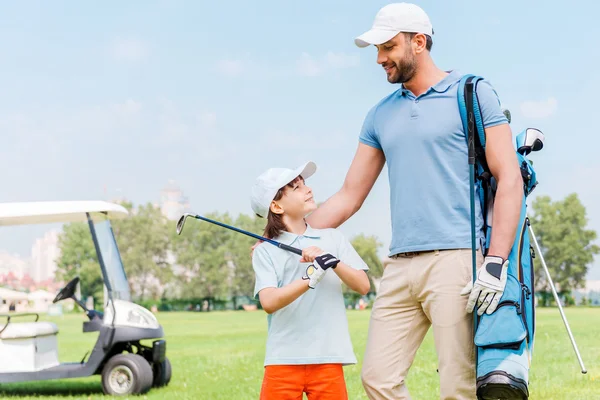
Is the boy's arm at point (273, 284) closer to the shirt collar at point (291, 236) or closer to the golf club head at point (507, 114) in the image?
the shirt collar at point (291, 236)

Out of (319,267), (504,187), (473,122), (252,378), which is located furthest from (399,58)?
(252,378)

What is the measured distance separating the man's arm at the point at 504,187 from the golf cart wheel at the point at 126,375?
545 centimetres

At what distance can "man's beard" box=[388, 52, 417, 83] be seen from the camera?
3.80m

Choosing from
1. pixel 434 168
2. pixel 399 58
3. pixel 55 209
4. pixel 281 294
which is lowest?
pixel 281 294

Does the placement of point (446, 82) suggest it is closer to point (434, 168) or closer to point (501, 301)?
point (434, 168)

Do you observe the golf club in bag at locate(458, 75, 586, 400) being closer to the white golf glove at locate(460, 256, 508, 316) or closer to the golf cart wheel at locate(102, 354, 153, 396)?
the white golf glove at locate(460, 256, 508, 316)

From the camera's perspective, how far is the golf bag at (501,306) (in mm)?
3447

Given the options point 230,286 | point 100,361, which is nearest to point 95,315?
point 100,361

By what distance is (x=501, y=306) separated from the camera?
3494 mm

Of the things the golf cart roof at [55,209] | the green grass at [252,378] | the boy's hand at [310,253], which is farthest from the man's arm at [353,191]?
the golf cart roof at [55,209]

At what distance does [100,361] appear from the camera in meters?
8.49

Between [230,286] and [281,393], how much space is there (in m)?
48.1

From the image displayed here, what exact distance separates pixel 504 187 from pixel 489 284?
40cm

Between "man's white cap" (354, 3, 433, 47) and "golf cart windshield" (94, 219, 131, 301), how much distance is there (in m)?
5.63
